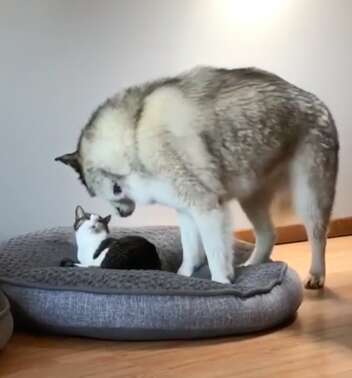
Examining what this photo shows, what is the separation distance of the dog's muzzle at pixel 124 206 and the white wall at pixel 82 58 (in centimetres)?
53

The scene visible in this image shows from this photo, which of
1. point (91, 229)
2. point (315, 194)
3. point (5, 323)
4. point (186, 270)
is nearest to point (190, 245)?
point (186, 270)

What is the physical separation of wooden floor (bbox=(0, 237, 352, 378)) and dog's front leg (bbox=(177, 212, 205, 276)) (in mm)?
434

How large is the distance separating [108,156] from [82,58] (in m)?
0.73

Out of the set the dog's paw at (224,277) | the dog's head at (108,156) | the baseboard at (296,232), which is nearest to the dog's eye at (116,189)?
→ the dog's head at (108,156)

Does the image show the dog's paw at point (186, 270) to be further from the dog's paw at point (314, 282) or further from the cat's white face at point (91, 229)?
the dog's paw at point (314, 282)

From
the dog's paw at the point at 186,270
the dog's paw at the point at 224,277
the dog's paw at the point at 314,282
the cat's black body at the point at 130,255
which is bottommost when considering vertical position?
the dog's paw at the point at 314,282

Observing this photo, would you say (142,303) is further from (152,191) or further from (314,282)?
(314,282)

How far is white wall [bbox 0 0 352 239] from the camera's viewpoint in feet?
10.2

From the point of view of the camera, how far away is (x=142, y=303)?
2.27 meters

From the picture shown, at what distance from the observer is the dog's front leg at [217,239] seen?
2533 mm

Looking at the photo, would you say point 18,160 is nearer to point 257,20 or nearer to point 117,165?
point 117,165

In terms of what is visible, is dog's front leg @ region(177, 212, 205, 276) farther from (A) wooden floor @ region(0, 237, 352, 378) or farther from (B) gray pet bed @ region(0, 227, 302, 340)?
(A) wooden floor @ region(0, 237, 352, 378)

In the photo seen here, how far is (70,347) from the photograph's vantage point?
229cm

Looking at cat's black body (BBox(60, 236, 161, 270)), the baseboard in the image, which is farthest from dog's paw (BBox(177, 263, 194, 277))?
the baseboard
